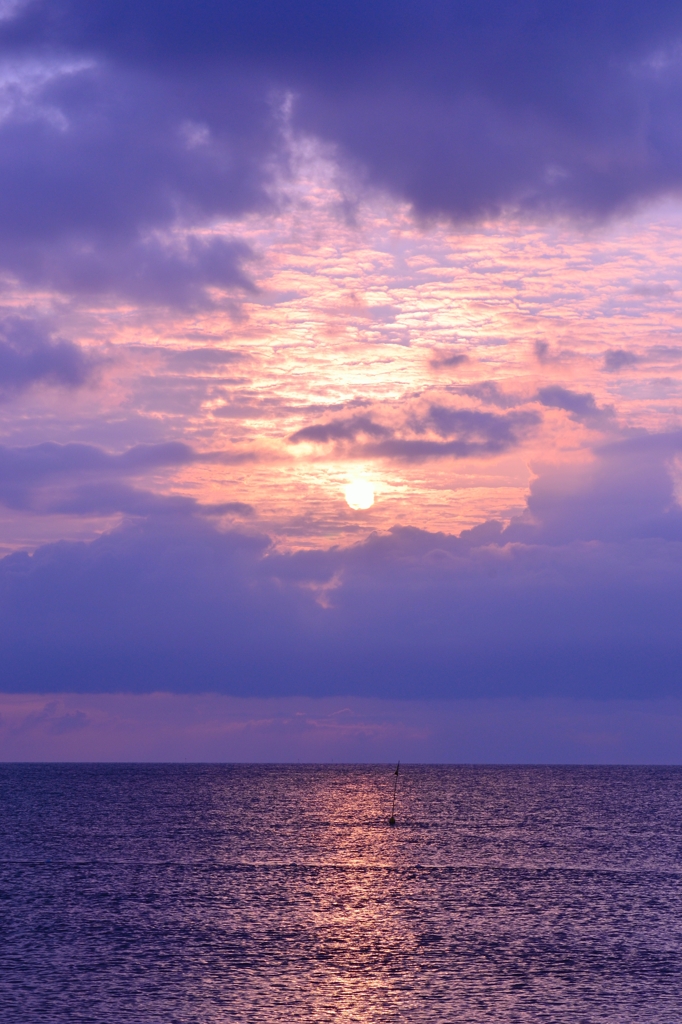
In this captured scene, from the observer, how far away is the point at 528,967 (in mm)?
57656

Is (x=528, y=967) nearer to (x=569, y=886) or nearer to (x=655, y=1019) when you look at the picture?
(x=655, y=1019)

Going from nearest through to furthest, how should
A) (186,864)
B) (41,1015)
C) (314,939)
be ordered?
1. (41,1015)
2. (314,939)
3. (186,864)

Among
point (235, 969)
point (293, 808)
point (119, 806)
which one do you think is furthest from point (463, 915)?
point (119, 806)

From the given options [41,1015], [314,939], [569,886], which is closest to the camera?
[41,1015]

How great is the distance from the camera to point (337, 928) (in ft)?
224

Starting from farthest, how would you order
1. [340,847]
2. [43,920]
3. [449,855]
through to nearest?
[340,847]
[449,855]
[43,920]

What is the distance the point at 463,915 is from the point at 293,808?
11057 centimetres

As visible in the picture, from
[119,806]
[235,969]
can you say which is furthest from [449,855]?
[119,806]

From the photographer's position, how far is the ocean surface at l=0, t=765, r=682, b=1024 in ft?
164

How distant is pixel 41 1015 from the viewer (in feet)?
155

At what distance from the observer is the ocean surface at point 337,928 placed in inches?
1969

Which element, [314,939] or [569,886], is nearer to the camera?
[314,939]

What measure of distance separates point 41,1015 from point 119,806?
143 metres

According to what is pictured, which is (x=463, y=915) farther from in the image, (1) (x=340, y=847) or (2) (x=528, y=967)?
(1) (x=340, y=847)
